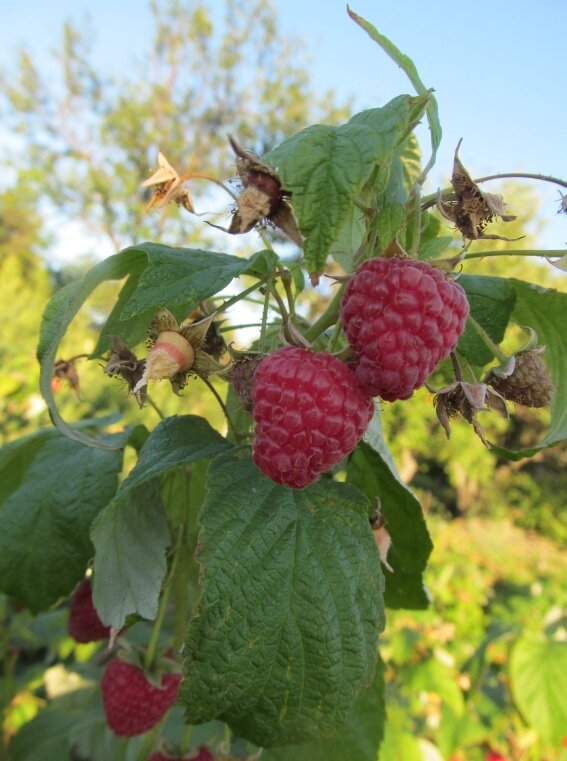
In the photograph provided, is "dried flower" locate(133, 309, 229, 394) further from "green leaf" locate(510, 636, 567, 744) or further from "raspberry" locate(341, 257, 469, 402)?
"green leaf" locate(510, 636, 567, 744)

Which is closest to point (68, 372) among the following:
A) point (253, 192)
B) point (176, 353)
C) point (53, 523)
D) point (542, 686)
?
point (53, 523)

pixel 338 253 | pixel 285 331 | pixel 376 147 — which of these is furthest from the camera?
pixel 338 253

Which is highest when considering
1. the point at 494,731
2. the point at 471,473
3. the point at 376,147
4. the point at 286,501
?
the point at 376,147

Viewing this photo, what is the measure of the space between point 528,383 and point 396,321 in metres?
0.14

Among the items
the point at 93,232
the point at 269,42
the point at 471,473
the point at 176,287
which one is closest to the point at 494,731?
the point at 176,287

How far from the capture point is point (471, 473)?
7.09 metres

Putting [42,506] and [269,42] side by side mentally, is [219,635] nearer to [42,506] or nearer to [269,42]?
[42,506]

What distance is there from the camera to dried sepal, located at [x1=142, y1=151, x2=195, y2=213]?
0.57 meters

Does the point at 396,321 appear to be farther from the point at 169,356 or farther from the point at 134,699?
the point at 134,699

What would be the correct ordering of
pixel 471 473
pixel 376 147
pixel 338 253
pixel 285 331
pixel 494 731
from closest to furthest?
pixel 376 147
pixel 285 331
pixel 338 253
pixel 494 731
pixel 471 473

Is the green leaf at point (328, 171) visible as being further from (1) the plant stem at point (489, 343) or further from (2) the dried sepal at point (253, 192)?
(1) the plant stem at point (489, 343)

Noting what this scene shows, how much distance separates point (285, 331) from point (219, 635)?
225 mm

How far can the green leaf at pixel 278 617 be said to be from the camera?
41 centimetres

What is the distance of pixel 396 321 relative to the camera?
428mm
